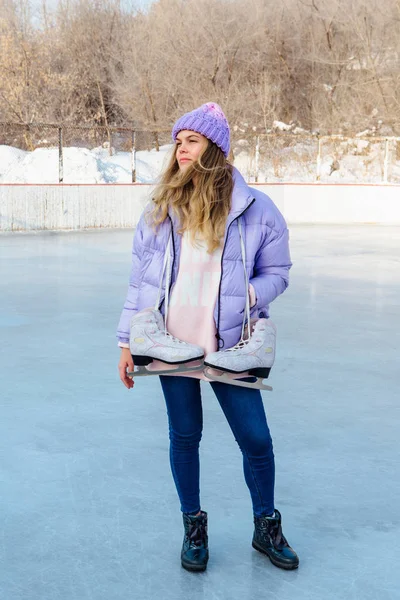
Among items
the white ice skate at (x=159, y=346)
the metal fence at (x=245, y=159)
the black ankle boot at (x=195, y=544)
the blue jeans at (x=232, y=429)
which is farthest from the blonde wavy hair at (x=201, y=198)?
the metal fence at (x=245, y=159)

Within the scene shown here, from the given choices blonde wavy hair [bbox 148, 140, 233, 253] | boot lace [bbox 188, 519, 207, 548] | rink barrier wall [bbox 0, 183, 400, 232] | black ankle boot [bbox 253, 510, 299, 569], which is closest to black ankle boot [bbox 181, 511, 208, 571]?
boot lace [bbox 188, 519, 207, 548]

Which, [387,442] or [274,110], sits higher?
[274,110]

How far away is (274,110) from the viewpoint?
95.7ft

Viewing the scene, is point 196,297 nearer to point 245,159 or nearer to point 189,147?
point 189,147

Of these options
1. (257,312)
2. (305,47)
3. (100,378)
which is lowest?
(100,378)

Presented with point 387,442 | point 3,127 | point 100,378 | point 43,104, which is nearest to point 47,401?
point 100,378

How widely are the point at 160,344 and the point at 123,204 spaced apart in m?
13.8

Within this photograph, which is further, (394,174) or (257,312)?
(394,174)

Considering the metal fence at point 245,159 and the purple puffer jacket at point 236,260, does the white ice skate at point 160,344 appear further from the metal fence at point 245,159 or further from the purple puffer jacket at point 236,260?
the metal fence at point 245,159

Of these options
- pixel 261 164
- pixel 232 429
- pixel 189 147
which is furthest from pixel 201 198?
pixel 261 164

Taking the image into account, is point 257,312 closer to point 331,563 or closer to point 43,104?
point 331,563

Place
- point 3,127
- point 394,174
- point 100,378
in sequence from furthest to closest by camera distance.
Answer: point 3,127
point 394,174
point 100,378

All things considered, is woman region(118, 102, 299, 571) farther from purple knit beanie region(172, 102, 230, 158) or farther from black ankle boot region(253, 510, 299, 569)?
black ankle boot region(253, 510, 299, 569)

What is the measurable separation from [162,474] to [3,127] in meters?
21.5
